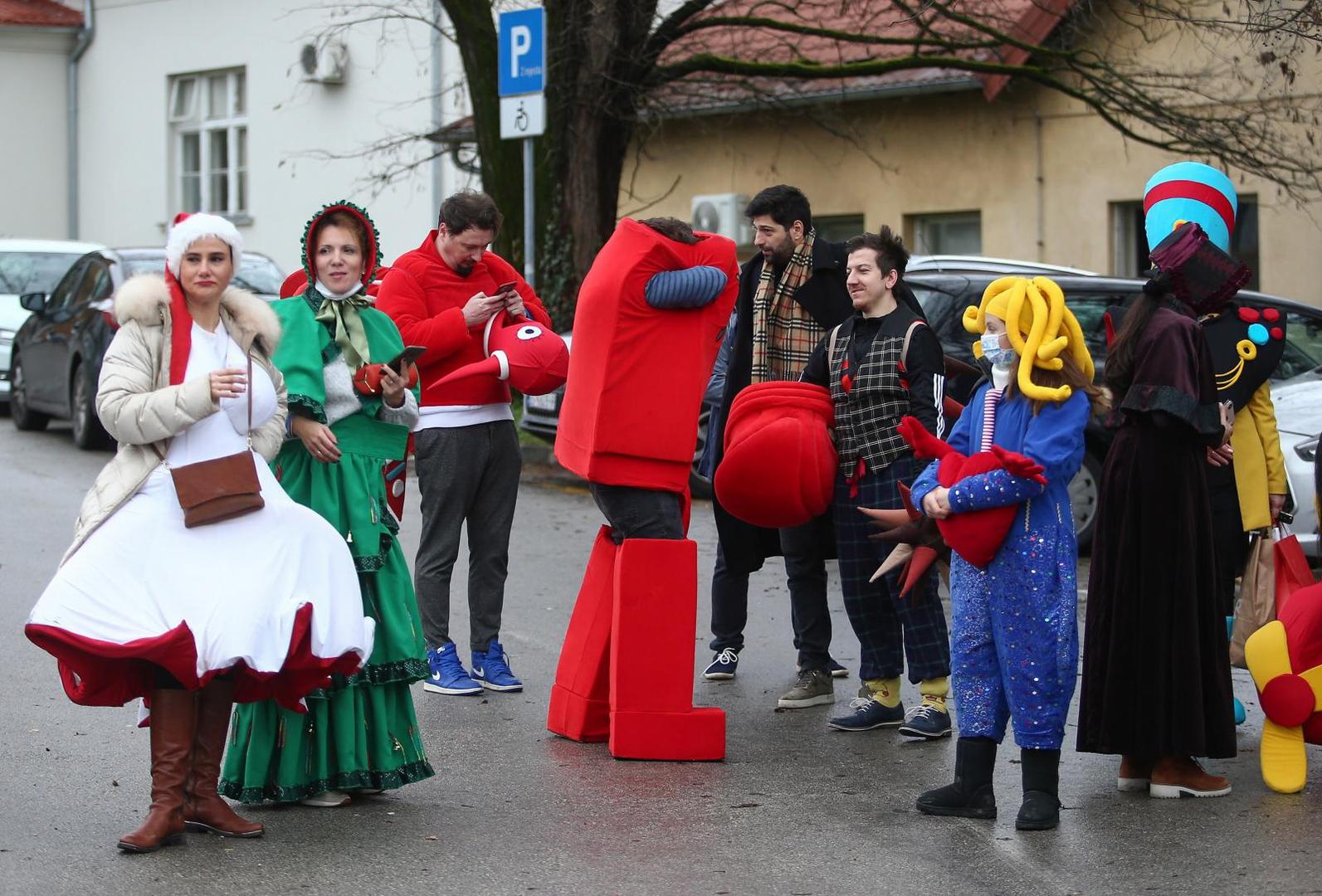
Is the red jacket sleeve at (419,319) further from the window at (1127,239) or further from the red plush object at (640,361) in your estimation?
the window at (1127,239)

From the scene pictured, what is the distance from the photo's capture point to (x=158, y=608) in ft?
16.8

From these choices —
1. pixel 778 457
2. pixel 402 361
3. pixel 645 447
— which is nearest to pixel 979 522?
pixel 778 457

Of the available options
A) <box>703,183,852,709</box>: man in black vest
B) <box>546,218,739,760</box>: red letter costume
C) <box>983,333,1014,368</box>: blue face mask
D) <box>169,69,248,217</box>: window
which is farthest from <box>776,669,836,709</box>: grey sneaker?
<box>169,69,248,217</box>: window

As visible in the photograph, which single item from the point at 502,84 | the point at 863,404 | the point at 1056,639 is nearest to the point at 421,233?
the point at 502,84

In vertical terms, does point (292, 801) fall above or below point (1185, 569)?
below

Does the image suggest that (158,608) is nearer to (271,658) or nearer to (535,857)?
(271,658)

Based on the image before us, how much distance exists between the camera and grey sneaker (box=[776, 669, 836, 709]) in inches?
298

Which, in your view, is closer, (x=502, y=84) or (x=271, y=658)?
(x=271, y=658)

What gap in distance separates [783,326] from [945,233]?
14.2 m

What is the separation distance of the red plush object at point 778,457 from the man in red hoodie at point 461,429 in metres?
1.20

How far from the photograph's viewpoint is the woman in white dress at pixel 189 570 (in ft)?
16.8

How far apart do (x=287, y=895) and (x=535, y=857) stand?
0.75 metres

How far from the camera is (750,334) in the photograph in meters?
7.66

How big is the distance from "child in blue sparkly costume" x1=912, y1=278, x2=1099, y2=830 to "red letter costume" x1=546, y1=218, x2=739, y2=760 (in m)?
1.20
